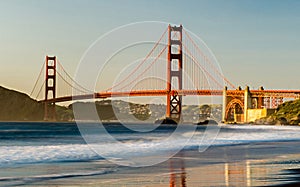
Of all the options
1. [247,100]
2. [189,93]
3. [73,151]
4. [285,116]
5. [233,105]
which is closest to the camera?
[73,151]

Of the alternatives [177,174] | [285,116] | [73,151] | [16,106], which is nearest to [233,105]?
[285,116]

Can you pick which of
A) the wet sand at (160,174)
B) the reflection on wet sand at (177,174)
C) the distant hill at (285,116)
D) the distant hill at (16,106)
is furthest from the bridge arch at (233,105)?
the wet sand at (160,174)

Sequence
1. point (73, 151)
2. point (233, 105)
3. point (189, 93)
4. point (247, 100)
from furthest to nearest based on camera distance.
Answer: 1. point (233, 105)
2. point (247, 100)
3. point (189, 93)
4. point (73, 151)

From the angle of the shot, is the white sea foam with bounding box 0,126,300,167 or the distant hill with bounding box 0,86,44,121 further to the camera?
the distant hill with bounding box 0,86,44,121

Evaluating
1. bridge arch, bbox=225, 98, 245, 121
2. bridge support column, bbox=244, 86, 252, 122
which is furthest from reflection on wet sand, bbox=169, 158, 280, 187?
bridge arch, bbox=225, 98, 245, 121

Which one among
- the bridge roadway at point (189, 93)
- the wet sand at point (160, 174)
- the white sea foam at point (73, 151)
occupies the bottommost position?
the wet sand at point (160, 174)

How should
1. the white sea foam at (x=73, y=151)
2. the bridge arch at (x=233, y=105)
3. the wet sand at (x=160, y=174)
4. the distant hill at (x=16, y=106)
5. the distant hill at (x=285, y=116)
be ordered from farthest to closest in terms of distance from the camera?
the distant hill at (x=16, y=106)
the bridge arch at (x=233, y=105)
the distant hill at (x=285, y=116)
the white sea foam at (x=73, y=151)
the wet sand at (x=160, y=174)

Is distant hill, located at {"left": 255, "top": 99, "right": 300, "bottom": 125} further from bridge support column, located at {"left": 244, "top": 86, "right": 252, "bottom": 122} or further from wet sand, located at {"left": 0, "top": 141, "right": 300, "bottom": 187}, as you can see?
wet sand, located at {"left": 0, "top": 141, "right": 300, "bottom": 187}

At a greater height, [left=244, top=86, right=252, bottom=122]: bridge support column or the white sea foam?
[left=244, top=86, right=252, bottom=122]: bridge support column

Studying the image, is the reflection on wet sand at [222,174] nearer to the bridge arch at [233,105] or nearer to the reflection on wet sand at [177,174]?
the reflection on wet sand at [177,174]

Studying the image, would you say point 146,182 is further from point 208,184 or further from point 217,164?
point 217,164

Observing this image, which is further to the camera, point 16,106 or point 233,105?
point 16,106

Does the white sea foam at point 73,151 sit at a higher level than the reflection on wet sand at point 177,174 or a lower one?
higher

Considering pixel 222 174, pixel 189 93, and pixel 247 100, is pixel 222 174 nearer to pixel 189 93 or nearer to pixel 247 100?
pixel 189 93
